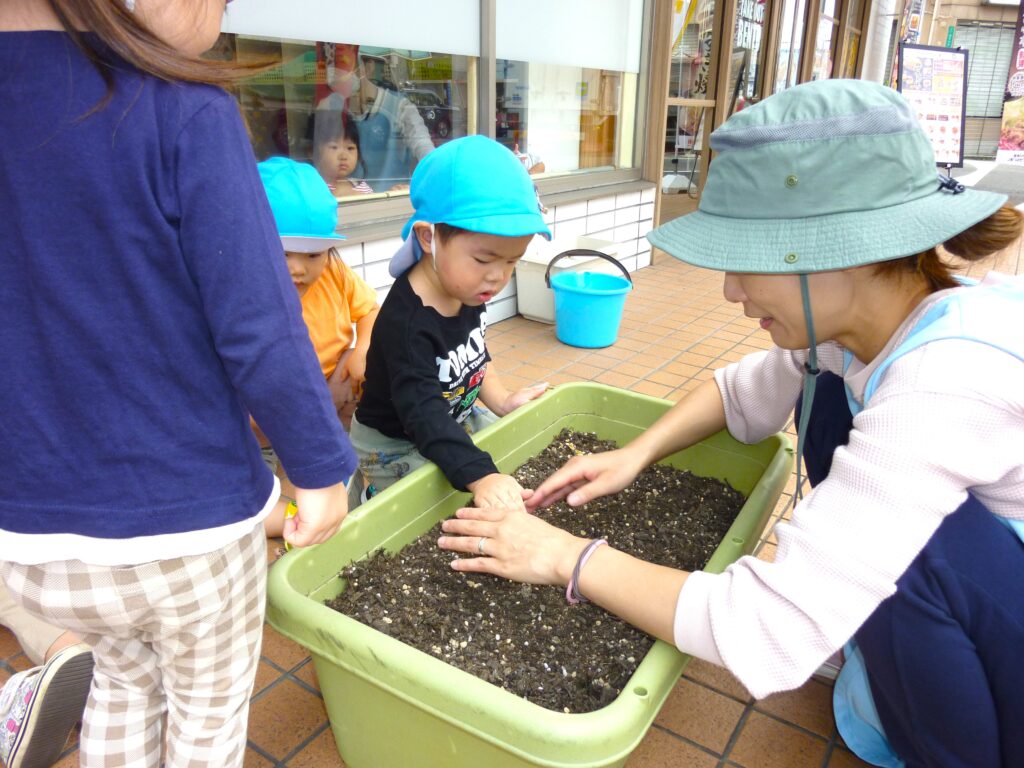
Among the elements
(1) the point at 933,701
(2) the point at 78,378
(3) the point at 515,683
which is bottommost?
(3) the point at 515,683

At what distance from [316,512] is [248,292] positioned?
262 millimetres

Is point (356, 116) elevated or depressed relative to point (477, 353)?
elevated

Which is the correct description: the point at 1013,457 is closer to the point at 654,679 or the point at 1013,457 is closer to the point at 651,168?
the point at 654,679

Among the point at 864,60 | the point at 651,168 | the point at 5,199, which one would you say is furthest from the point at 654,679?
the point at 864,60

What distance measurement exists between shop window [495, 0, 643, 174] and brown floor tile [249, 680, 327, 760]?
2.68 meters

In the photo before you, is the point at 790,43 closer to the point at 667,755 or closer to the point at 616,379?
the point at 616,379

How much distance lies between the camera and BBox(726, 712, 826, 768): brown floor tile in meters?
1.22

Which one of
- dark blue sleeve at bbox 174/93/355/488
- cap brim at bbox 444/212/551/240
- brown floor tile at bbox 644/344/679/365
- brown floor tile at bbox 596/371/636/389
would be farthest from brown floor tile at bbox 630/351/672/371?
dark blue sleeve at bbox 174/93/355/488

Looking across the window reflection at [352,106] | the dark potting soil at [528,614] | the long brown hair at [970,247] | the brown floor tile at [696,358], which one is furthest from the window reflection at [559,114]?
the long brown hair at [970,247]

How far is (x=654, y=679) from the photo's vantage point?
882 millimetres

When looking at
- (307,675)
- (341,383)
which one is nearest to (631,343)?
(341,383)

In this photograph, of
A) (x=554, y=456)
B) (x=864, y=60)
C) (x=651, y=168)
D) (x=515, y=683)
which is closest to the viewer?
(x=515, y=683)

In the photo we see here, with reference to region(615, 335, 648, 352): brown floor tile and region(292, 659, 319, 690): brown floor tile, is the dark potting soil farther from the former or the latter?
region(615, 335, 648, 352): brown floor tile

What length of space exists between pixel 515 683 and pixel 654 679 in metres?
0.25
